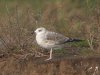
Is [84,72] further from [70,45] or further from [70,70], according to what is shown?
[70,45]

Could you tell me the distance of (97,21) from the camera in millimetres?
15859

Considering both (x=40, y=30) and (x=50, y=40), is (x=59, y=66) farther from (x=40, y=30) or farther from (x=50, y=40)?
(x=40, y=30)

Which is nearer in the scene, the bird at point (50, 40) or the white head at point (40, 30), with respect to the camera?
the bird at point (50, 40)

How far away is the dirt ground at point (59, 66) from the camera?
44.2 ft

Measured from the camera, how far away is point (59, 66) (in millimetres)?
13547

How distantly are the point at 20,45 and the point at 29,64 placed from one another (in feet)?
3.02

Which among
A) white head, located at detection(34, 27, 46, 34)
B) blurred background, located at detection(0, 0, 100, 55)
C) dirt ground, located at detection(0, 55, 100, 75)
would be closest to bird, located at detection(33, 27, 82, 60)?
white head, located at detection(34, 27, 46, 34)

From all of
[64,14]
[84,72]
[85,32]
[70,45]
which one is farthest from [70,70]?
[64,14]

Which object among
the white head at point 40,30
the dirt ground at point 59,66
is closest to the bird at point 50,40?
the white head at point 40,30

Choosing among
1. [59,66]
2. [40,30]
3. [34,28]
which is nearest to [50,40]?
[40,30]

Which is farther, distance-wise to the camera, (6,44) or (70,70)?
(6,44)

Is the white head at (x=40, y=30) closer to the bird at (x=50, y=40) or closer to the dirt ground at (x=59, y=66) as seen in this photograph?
the bird at (x=50, y=40)

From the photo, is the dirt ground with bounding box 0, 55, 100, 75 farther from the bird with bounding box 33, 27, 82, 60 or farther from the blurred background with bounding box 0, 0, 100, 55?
the blurred background with bounding box 0, 0, 100, 55

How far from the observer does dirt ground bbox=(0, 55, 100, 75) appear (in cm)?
1347
